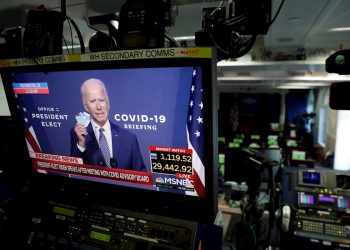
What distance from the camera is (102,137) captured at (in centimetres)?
138

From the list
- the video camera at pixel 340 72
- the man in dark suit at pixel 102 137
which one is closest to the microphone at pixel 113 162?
the man in dark suit at pixel 102 137

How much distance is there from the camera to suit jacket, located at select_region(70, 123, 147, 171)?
4.36ft

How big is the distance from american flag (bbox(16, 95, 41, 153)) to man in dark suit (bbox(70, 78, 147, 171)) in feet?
0.99

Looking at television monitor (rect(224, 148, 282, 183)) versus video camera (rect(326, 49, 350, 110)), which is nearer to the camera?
video camera (rect(326, 49, 350, 110))

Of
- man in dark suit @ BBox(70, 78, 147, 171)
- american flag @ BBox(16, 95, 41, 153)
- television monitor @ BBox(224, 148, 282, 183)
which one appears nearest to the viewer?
man in dark suit @ BBox(70, 78, 147, 171)

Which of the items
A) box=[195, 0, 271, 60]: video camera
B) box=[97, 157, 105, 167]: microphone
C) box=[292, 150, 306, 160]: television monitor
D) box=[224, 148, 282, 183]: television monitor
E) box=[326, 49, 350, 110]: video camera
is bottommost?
box=[292, 150, 306, 160]: television monitor

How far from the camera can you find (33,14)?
1316 mm

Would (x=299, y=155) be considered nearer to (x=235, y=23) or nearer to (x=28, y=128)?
(x=235, y=23)

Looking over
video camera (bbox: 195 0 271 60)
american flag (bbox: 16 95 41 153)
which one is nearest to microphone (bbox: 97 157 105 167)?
american flag (bbox: 16 95 41 153)

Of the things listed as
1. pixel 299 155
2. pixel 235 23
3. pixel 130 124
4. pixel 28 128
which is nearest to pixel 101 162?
pixel 130 124

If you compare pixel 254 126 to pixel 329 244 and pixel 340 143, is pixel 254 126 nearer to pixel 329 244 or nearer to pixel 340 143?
pixel 340 143

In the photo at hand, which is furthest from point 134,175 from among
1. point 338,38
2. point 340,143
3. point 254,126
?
point 254,126

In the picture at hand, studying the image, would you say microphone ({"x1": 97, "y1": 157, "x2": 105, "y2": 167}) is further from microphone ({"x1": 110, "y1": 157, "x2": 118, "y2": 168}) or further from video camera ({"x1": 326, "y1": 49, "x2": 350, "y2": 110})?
video camera ({"x1": 326, "y1": 49, "x2": 350, "y2": 110})

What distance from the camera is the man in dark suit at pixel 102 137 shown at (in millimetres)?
1322
